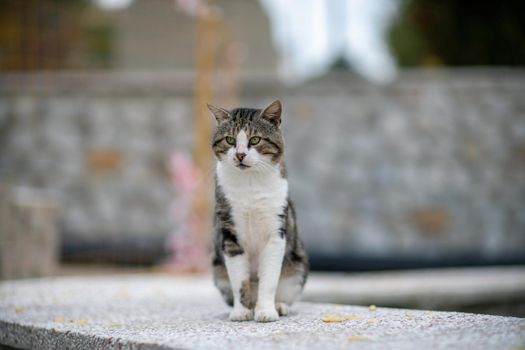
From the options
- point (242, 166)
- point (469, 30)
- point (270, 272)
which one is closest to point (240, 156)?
point (242, 166)

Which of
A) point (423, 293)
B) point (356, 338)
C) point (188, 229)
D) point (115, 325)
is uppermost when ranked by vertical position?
point (356, 338)

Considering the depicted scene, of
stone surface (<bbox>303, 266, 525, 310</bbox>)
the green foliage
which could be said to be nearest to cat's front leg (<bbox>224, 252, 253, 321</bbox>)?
stone surface (<bbox>303, 266, 525, 310</bbox>)

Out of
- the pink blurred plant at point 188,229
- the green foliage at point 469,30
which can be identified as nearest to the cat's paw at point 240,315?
the pink blurred plant at point 188,229

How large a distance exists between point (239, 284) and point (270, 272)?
0.44 ft

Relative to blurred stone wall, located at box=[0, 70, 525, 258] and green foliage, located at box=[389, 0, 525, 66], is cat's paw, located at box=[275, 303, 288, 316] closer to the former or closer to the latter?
blurred stone wall, located at box=[0, 70, 525, 258]

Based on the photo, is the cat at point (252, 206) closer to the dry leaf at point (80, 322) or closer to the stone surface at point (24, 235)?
the dry leaf at point (80, 322)

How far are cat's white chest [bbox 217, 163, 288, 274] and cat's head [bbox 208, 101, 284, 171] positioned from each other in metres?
0.05

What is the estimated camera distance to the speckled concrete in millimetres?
1751

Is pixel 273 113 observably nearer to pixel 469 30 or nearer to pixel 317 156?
pixel 317 156

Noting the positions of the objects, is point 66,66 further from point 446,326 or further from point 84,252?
point 446,326

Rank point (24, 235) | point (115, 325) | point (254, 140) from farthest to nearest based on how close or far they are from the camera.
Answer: point (24, 235)
point (254, 140)
point (115, 325)

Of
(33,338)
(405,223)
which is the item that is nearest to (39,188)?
(405,223)

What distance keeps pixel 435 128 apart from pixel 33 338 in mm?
5123

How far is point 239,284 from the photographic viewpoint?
7.79ft
